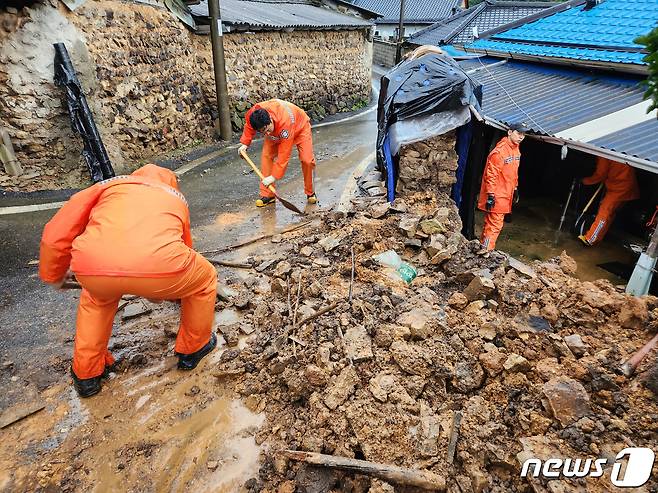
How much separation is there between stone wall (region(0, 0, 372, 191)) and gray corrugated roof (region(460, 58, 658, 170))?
20.2 ft

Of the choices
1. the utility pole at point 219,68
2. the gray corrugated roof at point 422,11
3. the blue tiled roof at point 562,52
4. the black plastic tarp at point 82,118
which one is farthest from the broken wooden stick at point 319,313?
the gray corrugated roof at point 422,11

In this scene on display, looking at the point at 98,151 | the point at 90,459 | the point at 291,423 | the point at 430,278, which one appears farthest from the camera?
the point at 98,151

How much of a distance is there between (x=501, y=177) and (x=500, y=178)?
2cm

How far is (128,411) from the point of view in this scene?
112 inches

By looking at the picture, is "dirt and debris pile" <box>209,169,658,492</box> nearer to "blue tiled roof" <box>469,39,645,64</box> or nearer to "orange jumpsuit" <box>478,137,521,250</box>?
"orange jumpsuit" <box>478,137,521,250</box>

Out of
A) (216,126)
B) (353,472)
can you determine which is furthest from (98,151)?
(353,472)

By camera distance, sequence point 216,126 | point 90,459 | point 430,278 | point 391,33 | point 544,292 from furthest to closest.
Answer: point 391,33 → point 216,126 → point 430,278 → point 544,292 → point 90,459

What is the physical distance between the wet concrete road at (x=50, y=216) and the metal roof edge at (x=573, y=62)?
331 centimetres

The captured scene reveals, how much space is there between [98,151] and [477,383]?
653cm

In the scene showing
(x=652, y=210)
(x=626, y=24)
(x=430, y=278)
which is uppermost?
(x=626, y=24)

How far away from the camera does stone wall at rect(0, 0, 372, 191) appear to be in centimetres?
575

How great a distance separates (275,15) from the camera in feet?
42.4

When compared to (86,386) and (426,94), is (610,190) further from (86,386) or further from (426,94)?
(86,386)

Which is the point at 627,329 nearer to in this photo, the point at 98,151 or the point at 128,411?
the point at 128,411
